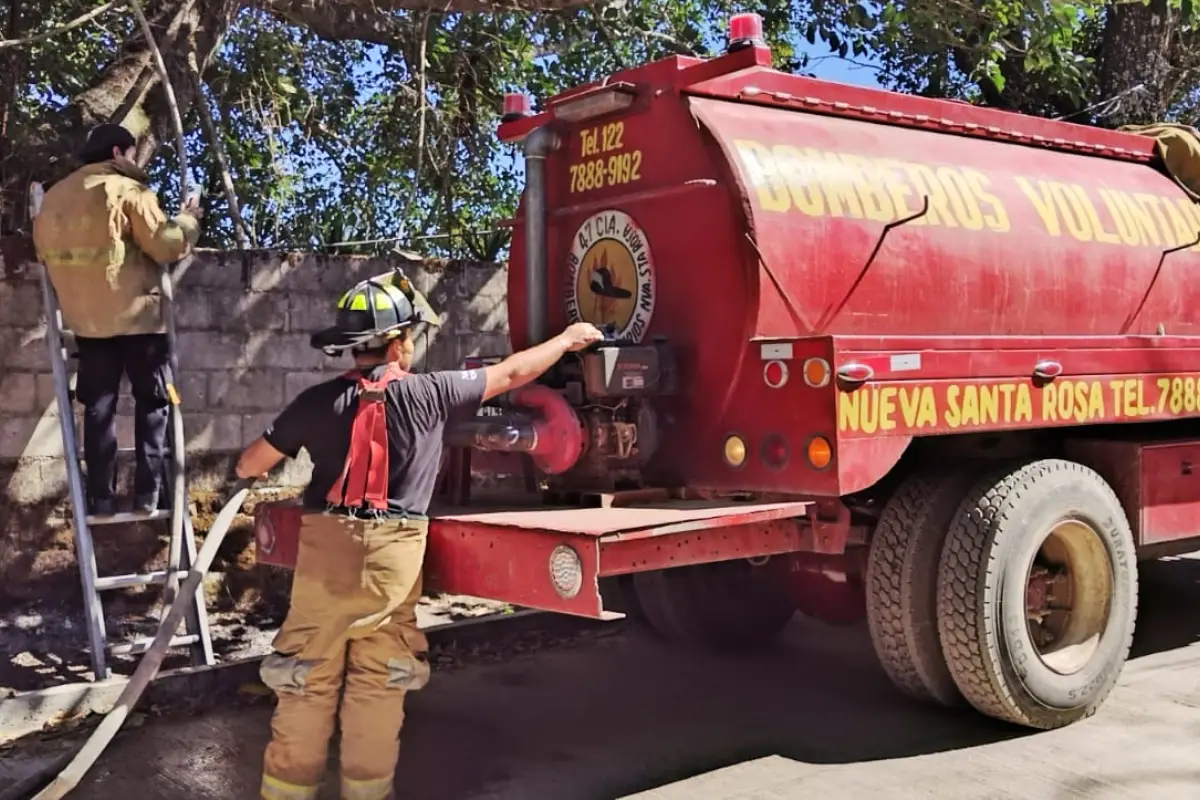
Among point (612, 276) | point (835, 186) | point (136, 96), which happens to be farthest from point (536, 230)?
point (136, 96)

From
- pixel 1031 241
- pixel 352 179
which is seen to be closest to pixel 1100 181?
pixel 1031 241

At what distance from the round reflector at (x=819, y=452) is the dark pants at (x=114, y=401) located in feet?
10.6

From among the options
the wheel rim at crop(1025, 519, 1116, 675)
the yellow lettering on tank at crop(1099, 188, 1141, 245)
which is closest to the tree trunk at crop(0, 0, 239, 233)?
the yellow lettering on tank at crop(1099, 188, 1141, 245)

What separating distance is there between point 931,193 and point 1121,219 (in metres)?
1.44

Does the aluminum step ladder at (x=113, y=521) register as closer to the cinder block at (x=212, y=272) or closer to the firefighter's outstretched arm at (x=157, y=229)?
the firefighter's outstretched arm at (x=157, y=229)

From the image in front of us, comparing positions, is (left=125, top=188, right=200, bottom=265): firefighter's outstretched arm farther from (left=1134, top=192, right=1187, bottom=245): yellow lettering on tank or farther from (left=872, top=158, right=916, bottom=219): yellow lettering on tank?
(left=1134, top=192, right=1187, bottom=245): yellow lettering on tank

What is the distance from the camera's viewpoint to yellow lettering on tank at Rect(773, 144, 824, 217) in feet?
15.5

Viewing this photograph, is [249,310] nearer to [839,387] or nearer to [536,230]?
[536,230]

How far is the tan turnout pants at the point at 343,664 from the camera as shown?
3.89 m

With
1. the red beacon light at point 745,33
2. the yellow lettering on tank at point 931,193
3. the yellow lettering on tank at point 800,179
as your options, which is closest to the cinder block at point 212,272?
the red beacon light at point 745,33

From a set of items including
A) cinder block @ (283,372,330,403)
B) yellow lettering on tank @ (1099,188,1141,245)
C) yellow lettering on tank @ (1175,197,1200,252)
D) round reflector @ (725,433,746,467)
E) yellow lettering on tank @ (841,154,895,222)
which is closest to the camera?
round reflector @ (725,433,746,467)

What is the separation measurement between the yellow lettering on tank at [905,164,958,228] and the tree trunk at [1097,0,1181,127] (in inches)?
288

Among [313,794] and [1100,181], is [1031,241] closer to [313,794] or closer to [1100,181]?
[1100,181]

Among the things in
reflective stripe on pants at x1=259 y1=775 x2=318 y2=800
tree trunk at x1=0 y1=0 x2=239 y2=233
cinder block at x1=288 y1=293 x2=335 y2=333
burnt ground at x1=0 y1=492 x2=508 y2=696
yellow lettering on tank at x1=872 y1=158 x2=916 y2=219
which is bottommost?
reflective stripe on pants at x1=259 y1=775 x2=318 y2=800
